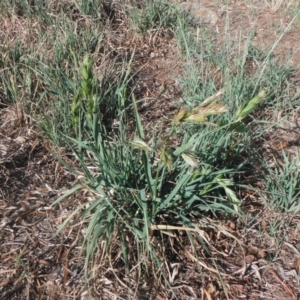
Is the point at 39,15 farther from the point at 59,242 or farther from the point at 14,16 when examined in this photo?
the point at 59,242

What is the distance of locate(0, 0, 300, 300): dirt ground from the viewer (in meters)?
2.14

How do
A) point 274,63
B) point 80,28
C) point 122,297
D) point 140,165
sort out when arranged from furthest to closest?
point 80,28 < point 274,63 < point 140,165 < point 122,297

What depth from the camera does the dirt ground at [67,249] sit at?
2139 millimetres

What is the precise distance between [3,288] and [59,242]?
12.5 inches

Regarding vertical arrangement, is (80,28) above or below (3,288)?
above

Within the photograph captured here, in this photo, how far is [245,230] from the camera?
2.39 meters

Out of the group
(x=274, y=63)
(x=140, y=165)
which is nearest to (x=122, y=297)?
(x=140, y=165)

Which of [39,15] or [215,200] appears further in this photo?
[39,15]

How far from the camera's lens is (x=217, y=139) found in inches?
92.1

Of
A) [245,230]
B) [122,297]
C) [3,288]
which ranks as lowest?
[3,288]

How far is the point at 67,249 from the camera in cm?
227

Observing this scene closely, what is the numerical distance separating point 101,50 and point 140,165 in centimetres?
142

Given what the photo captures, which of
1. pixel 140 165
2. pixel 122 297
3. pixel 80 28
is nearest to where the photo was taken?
pixel 122 297

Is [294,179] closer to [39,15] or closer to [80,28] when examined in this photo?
[80,28]
